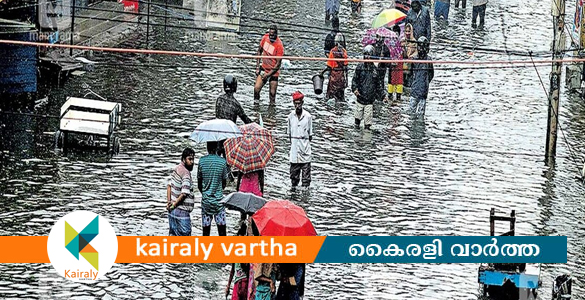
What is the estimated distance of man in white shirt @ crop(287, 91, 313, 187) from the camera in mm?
17984

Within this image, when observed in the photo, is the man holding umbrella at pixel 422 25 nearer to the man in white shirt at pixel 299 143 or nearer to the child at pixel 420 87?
the child at pixel 420 87

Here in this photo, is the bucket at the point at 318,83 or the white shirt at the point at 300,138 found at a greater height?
the bucket at the point at 318,83

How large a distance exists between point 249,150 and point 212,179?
1115 mm

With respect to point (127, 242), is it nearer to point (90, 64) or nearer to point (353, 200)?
point (353, 200)

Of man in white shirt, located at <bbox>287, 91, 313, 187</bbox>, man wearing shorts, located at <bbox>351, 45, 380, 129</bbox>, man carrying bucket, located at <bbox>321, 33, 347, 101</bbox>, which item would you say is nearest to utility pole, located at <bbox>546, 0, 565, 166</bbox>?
man wearing shorts, located at <bbox>351, 45, 380, 129</bbox>

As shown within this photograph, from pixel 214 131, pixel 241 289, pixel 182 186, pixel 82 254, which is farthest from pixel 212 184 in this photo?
pixel 241 289

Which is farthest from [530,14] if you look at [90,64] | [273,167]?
[273,167]

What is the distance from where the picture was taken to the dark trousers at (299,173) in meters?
18.1

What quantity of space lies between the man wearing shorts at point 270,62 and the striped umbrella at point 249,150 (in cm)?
583

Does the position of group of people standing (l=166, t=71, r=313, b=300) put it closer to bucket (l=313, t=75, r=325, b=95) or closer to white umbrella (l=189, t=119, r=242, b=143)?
white umbrella (l=189, t=119, r=242, b=143)

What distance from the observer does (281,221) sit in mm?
12578

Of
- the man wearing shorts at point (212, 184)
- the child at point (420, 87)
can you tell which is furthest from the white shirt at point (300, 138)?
the child at point (420, 87)

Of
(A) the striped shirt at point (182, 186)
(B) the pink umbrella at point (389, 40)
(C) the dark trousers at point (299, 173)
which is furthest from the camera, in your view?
(B) the pink umbrella at point (389, 40)

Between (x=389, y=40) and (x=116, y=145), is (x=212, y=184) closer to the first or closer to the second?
(x=116, y=145)
